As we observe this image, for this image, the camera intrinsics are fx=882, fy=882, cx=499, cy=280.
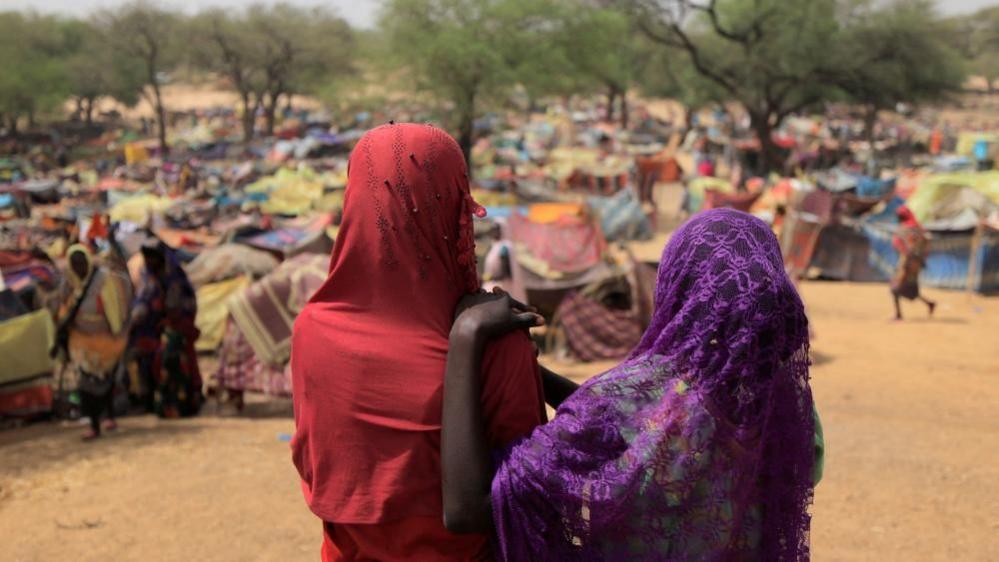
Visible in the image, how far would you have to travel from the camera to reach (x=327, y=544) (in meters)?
1.64

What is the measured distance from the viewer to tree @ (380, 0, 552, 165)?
23.6 metres

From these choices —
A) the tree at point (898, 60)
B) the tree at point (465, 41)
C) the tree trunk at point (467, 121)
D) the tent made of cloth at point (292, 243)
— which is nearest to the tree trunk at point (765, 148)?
the tree at point (898, 60)

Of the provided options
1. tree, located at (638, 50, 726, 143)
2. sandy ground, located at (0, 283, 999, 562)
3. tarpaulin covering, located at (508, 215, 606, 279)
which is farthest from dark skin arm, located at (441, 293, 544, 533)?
tree, located at (638, 50, 726, 143)

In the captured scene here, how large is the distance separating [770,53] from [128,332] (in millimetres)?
25876

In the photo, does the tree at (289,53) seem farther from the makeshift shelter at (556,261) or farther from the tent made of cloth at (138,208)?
the makeshift shelter at (556,261)

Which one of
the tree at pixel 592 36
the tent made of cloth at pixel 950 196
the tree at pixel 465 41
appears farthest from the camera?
the tree at pixel 592 36

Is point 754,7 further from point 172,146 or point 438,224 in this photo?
point 438,224

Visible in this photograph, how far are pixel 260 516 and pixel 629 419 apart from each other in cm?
354

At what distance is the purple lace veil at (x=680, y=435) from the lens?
4.60 feet

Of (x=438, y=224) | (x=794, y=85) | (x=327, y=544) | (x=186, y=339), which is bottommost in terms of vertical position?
(x=186, y=339)

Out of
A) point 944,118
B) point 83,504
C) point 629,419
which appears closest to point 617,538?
point 629,419

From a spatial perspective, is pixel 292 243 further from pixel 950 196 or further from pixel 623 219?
pixel 950 196

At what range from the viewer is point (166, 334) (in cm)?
646

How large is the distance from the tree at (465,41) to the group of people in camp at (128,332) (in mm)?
17892
